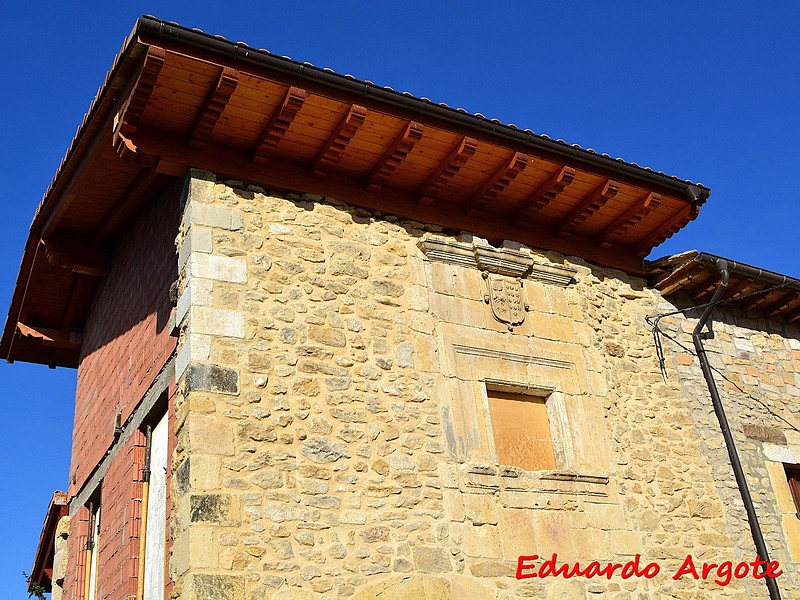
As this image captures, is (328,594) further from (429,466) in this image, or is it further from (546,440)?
(546,440)

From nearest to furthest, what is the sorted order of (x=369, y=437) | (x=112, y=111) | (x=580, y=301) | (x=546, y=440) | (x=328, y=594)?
(x=328, y=594) → (x=369, y=437) → (x=112, y=111) → (x=546, y=440) → (x=580, y=301)

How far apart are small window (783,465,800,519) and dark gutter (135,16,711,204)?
268cm

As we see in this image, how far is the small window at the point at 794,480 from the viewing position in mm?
7709

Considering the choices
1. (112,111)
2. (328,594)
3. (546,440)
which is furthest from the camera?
(546,440)

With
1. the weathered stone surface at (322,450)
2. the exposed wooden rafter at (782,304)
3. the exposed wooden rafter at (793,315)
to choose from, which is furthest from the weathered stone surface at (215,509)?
the exposed wooden rafter at (793,315)

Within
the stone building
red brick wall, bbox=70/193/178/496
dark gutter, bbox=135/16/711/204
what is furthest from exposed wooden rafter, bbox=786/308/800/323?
red brick wall, bbox=70/193/178/496

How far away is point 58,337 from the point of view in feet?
30.9

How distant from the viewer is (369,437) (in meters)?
5.64

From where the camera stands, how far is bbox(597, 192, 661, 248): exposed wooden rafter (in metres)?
7.43

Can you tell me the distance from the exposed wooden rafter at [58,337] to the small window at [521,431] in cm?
538

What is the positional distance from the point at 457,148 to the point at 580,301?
6.04 ft

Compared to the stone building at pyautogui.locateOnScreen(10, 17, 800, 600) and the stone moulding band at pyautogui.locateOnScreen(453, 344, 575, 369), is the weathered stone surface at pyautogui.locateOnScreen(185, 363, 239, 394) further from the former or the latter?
the stone moulding band at pyautogui.locateOnScreen(453, 344, 575, 369)

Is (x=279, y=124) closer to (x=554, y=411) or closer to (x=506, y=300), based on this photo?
(x=506, y=300)

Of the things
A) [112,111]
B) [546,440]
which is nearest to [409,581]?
[546,440]
